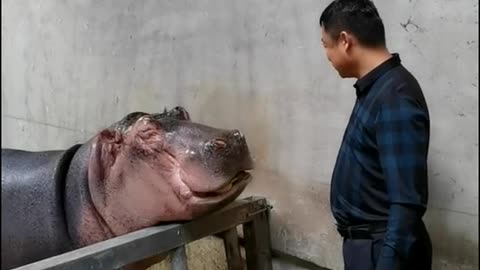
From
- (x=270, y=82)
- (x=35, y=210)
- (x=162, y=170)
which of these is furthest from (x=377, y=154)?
(x=35, y=210)

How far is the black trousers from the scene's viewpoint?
146 cm

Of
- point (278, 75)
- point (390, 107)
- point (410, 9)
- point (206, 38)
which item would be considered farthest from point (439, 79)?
point (206, 38)

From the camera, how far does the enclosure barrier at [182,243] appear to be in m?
1.47

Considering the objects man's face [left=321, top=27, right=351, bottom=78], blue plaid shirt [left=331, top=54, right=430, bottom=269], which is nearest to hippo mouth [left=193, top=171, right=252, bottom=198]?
blue plaid shirt [left=331, top=54, right=430, bottom=269]

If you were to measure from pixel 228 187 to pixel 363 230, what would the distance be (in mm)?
327

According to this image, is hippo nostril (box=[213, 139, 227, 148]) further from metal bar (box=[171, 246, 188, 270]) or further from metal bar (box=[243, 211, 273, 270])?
metal bar (box=[243, 211, 273, 270])

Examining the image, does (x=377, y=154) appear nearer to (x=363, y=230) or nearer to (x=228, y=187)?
(x=363, y=230)

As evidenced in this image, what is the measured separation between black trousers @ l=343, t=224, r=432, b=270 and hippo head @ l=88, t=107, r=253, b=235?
0.30 metres

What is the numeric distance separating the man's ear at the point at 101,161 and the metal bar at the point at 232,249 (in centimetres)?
39

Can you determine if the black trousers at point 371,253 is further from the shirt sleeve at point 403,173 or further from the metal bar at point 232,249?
the metal bar at point 232,249

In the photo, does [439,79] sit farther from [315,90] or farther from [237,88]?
[237,88]

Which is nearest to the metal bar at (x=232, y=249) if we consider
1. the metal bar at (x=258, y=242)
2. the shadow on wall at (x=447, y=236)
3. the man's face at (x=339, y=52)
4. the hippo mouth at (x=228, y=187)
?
the metal bar at (x=258, y=242)

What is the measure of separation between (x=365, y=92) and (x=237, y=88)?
0.82 meters

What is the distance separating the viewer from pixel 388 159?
4.38 feet
